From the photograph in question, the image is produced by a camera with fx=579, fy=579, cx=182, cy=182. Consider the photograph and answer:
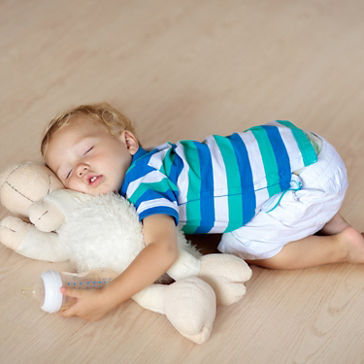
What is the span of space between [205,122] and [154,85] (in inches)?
9.7

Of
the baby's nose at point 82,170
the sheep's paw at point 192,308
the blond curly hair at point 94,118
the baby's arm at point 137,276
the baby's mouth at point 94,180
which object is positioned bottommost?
the sheep's paw at point 192,308

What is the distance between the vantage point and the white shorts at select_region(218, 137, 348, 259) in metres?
1.10

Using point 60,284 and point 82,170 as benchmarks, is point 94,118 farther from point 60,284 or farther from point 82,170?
point 60,284

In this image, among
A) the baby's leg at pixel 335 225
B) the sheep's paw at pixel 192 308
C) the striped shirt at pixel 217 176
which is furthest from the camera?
the baby's leg at pixel 335 225

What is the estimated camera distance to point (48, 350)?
96cm

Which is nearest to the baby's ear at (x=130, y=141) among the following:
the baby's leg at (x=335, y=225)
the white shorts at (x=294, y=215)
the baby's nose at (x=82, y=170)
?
the baby's nose at (x=82, y=170)

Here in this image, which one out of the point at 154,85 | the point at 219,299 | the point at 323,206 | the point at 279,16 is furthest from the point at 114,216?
the point at 279,16

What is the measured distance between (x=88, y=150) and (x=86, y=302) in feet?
0.99

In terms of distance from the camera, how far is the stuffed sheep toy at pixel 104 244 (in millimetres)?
958

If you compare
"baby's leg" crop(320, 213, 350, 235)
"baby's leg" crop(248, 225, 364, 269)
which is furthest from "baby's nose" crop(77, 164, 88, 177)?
"baby's leg" crop(320, 213, 350, 235)

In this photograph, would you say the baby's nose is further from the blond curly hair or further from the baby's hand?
the baby's hand

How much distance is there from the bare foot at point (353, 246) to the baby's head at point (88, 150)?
45cm

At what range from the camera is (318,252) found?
1.13 metres

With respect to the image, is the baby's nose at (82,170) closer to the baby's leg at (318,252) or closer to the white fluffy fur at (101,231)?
the white fluffy fur at (101,231)
